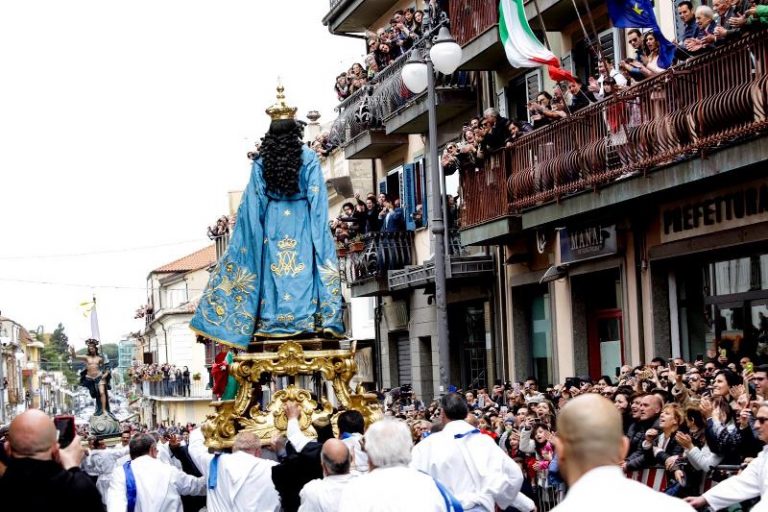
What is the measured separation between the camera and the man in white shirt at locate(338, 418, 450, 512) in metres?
7.34

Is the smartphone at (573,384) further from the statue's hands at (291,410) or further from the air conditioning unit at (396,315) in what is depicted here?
the air conditioning unit at (396,315)

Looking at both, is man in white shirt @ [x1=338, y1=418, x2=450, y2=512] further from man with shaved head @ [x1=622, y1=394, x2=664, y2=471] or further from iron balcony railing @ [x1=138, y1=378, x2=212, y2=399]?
iron balcony railing @ [x1=138, y1=378, x2=212, y2=399]

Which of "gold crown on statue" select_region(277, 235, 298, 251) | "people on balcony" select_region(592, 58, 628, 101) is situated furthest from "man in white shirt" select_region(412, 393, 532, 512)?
"people on balcony" select_region(592, 58, 628, 101)

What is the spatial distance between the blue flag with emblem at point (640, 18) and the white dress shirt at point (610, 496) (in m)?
13.1

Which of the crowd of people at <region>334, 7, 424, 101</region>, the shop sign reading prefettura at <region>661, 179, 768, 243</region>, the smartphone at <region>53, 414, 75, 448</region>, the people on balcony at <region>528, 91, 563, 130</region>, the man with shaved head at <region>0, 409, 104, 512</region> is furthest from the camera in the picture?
the crowd of people at <region>334, 7, 424, 101</region>

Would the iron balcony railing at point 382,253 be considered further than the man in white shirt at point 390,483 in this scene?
Yes

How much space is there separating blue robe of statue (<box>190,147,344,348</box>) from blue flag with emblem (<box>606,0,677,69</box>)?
5.89 m

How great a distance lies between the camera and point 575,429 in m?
4.96

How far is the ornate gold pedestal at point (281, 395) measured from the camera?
1218cm

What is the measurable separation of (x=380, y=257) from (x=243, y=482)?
20174 millimetres

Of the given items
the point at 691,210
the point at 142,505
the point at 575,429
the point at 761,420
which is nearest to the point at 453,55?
the point at 691,210

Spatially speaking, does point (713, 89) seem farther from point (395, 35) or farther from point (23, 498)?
point (395, 35)

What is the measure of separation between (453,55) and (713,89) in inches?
156

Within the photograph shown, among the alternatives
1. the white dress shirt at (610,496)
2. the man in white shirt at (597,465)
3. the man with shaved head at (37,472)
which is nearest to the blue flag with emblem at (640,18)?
the man with shaved head at (37,472)
